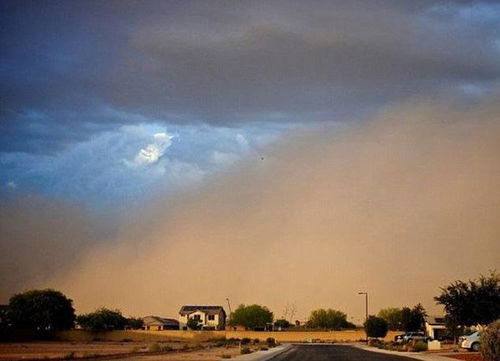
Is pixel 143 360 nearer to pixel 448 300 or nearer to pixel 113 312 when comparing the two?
pixel 448 300

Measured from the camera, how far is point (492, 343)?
114 feet

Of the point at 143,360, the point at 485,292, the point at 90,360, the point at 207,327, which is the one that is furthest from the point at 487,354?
the point at 207,327

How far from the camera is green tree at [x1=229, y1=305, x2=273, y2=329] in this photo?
614 ft

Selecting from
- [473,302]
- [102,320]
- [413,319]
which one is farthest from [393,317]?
[473,302]

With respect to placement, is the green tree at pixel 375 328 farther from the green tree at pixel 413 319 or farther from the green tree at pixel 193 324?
the green tree at pixel 193 324

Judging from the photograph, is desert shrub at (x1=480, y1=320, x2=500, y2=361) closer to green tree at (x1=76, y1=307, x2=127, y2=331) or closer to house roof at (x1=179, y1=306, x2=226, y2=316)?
green tree at (x1=76, y1=307, x2=127, y2=331)

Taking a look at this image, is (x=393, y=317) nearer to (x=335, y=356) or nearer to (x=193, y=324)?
(x=193, y=324)

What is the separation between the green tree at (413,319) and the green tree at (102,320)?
55850 millimetres

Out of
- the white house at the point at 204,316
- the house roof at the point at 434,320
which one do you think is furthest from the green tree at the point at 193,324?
the house roof at the point at 434,320

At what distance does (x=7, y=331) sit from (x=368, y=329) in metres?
55.6

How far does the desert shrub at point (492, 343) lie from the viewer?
34338mm

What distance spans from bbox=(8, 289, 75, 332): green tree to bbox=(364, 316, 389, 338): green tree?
5366 centimetres

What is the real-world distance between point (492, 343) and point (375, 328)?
8509 centimetres

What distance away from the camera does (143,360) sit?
48.6 meters
